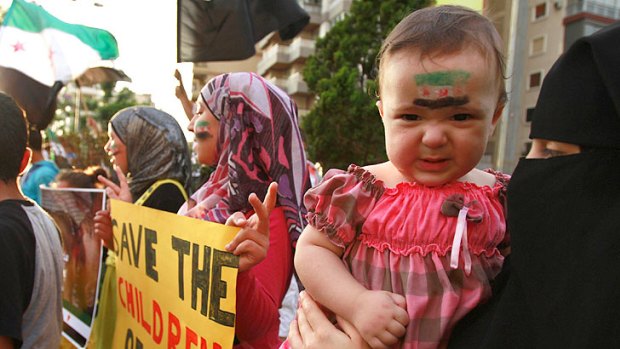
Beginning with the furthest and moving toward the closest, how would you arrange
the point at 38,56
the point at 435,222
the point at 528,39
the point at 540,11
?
1. the point at 540,11
2. the point at 528,39
3. the point at 38,56
4. the point at 435,222

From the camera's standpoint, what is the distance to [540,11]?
15.6 metres

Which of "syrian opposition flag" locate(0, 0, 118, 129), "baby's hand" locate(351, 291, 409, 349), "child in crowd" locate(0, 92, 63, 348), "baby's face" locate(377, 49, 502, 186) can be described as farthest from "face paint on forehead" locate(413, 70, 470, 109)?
"syrian opposition flag" locate(0, 0, 118, 129)

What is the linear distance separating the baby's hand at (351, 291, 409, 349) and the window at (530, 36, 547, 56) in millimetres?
16871

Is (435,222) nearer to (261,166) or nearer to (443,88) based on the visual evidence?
(443,88)

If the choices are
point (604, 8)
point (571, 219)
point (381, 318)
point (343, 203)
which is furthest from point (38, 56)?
point (604, 8)

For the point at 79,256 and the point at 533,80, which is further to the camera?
the point at 533,80

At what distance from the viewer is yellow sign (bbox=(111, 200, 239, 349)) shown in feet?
5.56

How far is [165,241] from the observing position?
218 centimetres

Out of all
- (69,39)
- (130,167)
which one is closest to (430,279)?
(130,167)

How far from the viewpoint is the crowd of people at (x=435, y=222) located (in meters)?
0.90

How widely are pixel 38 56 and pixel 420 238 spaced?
6465 millimetres

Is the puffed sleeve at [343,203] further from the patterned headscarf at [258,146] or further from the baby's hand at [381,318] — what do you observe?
the patterned headscarf at [258,146]

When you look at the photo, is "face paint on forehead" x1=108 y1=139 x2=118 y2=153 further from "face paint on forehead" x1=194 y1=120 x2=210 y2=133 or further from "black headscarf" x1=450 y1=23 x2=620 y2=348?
"black headscarf" x1=450 y1=23 x2=620 y2=348

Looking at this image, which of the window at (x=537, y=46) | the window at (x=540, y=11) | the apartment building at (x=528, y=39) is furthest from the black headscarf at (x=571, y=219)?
the window at (x=537, y=46)
